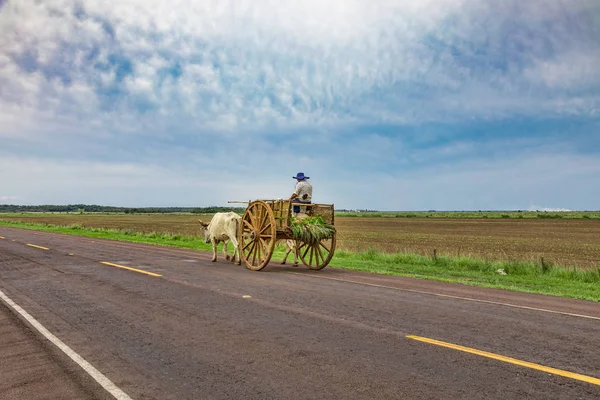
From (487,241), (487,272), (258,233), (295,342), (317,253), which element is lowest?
(487,272)

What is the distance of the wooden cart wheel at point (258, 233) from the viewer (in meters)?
13.7

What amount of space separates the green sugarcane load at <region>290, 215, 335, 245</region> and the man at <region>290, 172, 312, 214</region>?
0.52m

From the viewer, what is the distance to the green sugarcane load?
544 inches

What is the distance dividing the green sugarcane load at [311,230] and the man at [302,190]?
52 cm

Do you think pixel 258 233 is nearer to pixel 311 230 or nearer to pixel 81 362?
pixel 311 230

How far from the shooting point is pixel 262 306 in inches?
330

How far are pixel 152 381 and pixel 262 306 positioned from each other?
3.75 meters

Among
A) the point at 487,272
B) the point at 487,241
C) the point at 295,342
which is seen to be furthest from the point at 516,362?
the point at 487,241

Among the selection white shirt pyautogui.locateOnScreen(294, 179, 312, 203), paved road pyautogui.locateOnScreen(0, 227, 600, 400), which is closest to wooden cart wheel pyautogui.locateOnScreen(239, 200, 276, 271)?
white shirt pyautogui.locateOnScreen(294, 179, 312, 203)

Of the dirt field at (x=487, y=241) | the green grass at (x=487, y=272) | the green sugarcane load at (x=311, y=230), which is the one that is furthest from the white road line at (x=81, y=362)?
the dirt field at (x=487, y=241)

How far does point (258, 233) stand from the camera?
14383 millimetres

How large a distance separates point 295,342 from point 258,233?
8.45 meters

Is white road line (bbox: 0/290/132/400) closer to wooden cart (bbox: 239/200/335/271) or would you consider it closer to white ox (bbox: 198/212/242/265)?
wooden cart (bbox: 239/200/335/271)

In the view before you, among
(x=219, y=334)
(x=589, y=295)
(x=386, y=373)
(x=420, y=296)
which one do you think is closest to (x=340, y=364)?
(x=386, y=373)
